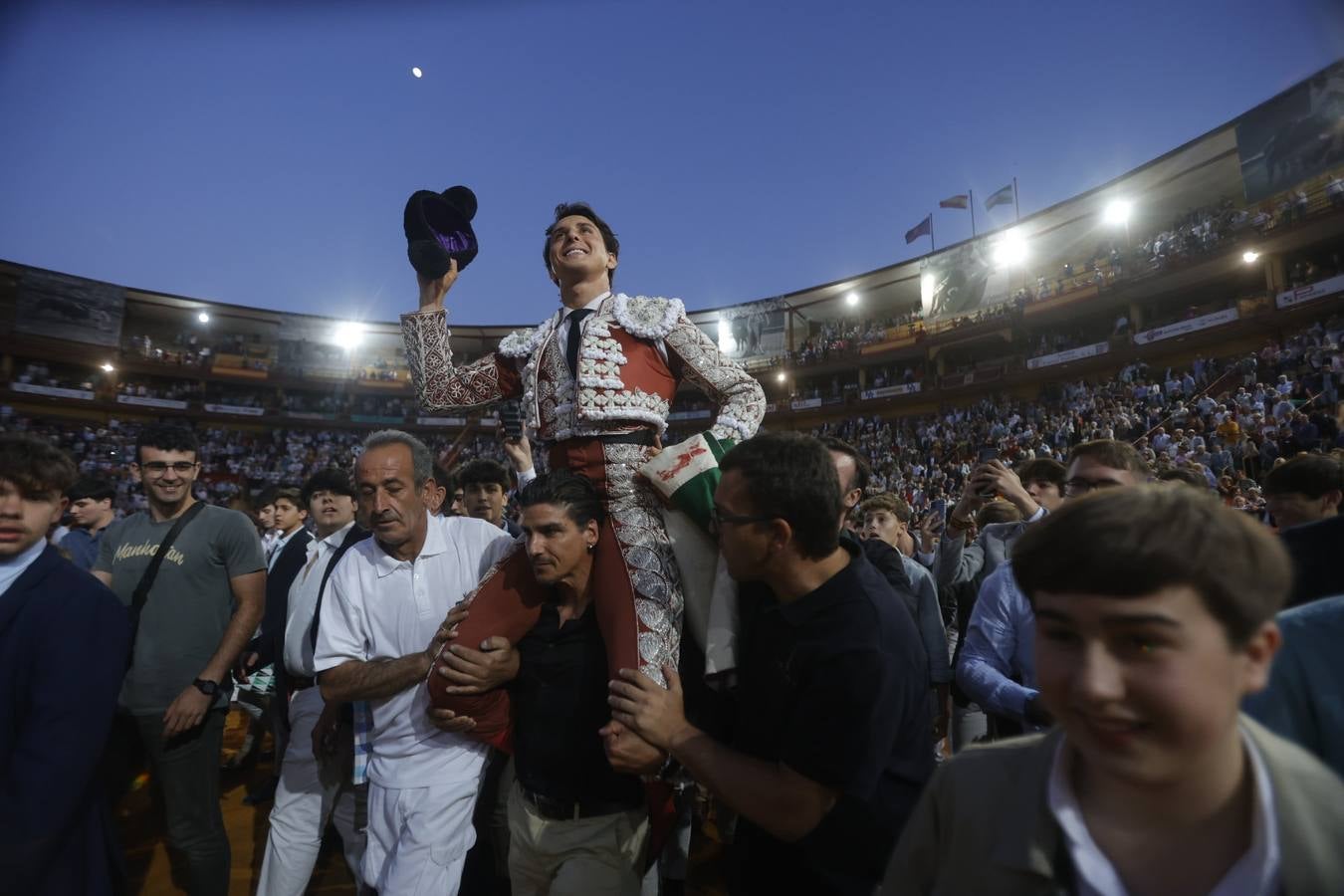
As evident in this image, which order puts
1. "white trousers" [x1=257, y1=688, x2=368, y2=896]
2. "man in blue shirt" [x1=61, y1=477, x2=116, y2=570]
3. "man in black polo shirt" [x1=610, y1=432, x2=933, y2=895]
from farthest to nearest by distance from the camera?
"man in blue shirt" [x1=61, y1=477, x2=116, y2=570] < "white trousers" [x1=257, y1=688, x2=368, y2=896] < "man in black polo shirt" [x1=610, y1=432, x2=933, y2=895]

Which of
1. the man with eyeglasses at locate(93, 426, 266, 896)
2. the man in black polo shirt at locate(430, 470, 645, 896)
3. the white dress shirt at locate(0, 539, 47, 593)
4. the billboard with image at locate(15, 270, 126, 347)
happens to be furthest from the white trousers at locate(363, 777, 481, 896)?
the billboard with image at locate(15, 270, 126, 347)

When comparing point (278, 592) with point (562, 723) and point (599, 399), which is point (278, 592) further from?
point (599, 399)

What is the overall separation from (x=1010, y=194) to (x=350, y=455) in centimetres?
3022

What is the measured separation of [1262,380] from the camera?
1543cm

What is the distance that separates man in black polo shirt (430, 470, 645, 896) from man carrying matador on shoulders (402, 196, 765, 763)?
64mm

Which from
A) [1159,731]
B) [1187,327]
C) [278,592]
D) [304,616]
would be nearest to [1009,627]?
[1159,731]

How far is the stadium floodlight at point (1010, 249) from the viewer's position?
24.2m

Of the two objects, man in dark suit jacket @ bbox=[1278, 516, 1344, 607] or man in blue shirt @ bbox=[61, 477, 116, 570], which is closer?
man in dark suit jacket @ bbox=[1278, 516, 1344, 607]

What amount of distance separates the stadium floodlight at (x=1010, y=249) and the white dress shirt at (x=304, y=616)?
26704 millimetres

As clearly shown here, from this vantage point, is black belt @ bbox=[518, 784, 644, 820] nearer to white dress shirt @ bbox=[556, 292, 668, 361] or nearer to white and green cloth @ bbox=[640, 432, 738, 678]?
white and green cloth @ bbox=[640, 432, 738, 678]

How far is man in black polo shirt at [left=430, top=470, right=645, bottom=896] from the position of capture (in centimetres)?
192

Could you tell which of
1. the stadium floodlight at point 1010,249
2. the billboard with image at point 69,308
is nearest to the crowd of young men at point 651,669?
the stadium floodlight at point 1010,249

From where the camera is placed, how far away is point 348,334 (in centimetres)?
3234

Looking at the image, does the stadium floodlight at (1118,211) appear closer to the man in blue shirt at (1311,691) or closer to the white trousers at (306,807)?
the man in blue shirt at (1311,691)
